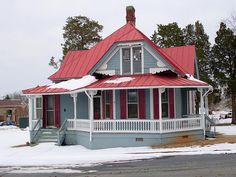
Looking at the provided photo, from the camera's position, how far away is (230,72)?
44.7 metres

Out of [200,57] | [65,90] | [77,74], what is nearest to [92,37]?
[200,57]

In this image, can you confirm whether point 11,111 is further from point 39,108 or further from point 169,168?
point 169,168

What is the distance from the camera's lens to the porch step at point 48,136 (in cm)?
2570

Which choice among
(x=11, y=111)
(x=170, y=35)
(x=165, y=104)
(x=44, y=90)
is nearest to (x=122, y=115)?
(x=165, y=104)

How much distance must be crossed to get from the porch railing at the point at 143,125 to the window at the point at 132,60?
147 inches

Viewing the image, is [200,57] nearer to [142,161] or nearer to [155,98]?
[155,98]

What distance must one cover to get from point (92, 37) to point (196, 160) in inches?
1367

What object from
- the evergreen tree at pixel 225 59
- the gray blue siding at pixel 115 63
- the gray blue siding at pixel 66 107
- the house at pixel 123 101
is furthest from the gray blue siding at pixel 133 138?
the evergreen tree at pixel 225 59

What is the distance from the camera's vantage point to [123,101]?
929 inches

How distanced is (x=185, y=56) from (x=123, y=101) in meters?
7.35

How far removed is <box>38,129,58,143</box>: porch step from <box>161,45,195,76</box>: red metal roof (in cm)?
988

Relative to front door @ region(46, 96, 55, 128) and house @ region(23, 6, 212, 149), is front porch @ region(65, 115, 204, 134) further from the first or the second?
front door @ region(46, 96, 55, 128)

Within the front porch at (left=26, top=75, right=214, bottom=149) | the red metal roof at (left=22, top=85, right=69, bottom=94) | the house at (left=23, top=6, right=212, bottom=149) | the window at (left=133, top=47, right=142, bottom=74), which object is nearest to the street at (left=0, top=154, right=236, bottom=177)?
the front porch at (left=26, top=75, right=214, bottom=149)

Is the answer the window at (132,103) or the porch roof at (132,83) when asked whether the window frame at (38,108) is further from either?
the window at (132,103)
